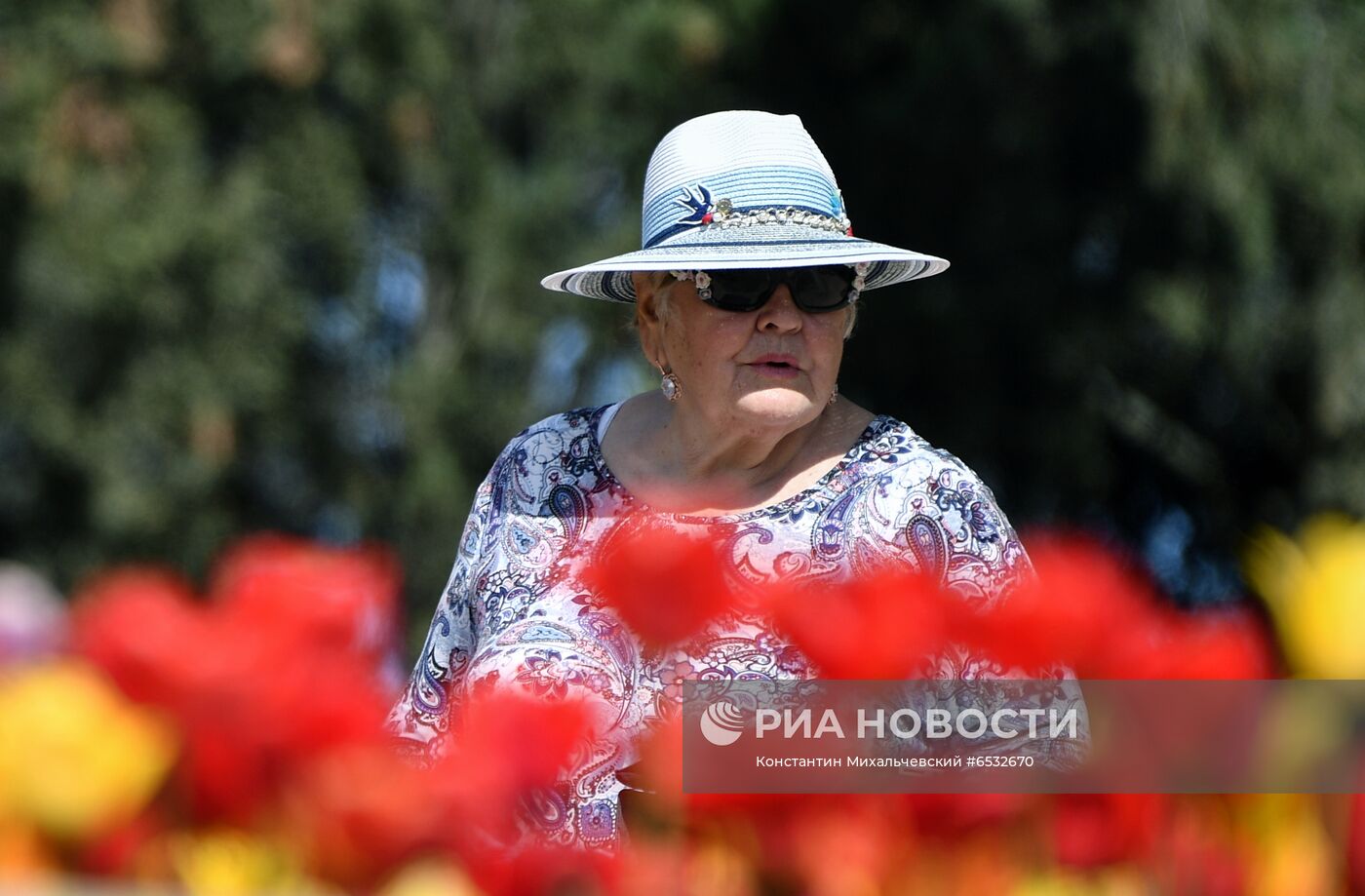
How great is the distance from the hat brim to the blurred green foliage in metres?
3.91

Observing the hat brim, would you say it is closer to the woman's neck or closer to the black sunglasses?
the black sunglasses

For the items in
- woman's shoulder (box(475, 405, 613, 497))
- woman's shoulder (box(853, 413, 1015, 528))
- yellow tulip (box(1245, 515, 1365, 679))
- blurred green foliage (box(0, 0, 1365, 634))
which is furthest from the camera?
blurred green foliage (box(0, 0, 1365, 634))

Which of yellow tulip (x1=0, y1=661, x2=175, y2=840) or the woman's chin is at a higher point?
the woman's chin

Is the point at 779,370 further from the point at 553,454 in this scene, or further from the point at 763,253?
the point at 553,454

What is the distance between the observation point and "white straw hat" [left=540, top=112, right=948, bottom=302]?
7.26 ft

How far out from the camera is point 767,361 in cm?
221

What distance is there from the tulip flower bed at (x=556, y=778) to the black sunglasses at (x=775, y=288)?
132 cm

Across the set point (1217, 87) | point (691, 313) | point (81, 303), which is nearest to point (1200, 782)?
point (691, 313)

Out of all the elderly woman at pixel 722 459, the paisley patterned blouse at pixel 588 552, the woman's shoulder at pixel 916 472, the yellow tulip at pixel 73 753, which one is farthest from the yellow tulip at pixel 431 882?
the woman's shoulder at pixel 916 472

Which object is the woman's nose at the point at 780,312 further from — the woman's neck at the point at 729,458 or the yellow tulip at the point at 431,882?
the yellow tulip at the point at 431,882

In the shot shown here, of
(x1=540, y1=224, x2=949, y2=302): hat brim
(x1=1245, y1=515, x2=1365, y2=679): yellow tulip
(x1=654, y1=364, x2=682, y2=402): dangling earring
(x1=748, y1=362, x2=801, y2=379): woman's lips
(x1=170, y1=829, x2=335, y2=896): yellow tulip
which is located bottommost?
(x1=170, y1=829, x2=335, y2=896): yellow tulip

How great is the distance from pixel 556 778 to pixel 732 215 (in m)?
1.45

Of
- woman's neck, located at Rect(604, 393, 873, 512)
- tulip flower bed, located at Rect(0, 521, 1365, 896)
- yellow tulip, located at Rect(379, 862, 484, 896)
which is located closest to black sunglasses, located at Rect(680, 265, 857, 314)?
woman's neck, located at Rect(604, 393, 873, 512)

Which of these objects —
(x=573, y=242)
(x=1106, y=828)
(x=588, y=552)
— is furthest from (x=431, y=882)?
(x=573, y=242)
